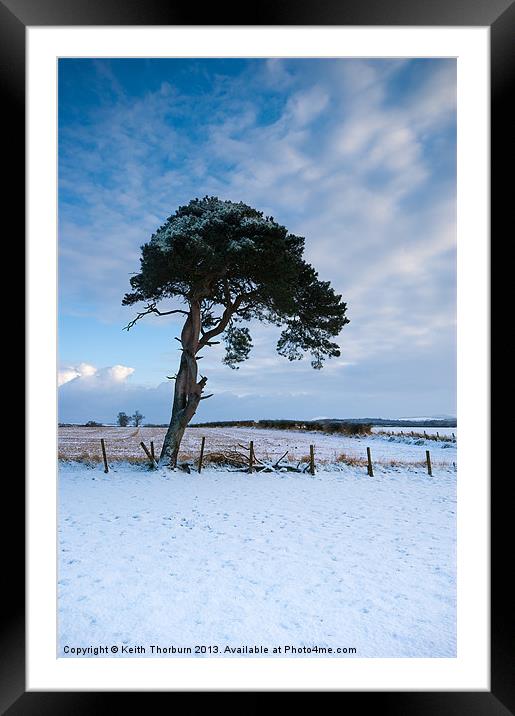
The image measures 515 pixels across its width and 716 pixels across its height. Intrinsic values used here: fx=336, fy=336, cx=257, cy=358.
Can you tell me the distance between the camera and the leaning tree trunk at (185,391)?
920 centimetres

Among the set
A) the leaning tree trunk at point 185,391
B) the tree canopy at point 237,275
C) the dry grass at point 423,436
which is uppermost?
the tree canopy at point 237,275

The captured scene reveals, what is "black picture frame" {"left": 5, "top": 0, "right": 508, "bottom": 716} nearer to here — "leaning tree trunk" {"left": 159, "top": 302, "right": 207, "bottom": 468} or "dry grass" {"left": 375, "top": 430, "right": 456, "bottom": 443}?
"leaning tree trunk" {"left": 159, "top": 302, "right": 207, "bottom": 468}

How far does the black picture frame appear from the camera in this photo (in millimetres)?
1940

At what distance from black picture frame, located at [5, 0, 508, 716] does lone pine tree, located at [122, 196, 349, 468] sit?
5.97 metres
